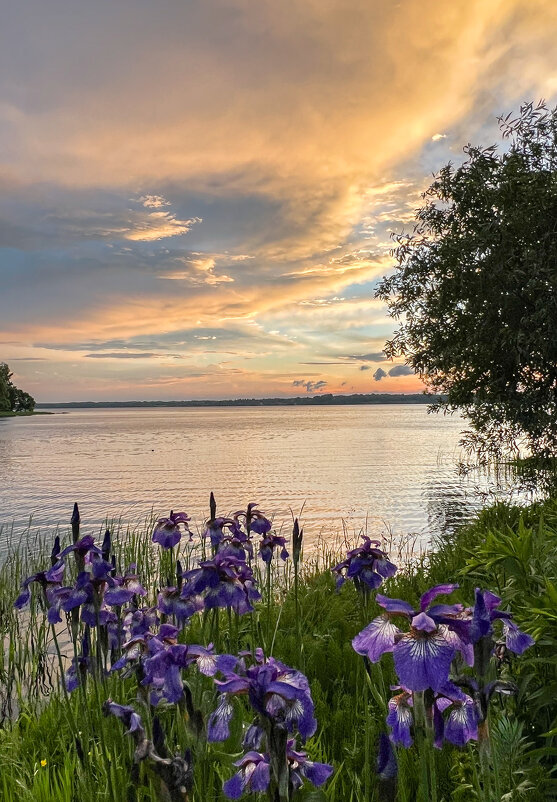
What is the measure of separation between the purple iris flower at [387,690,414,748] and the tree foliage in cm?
15066

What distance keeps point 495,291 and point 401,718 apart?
16634 mm

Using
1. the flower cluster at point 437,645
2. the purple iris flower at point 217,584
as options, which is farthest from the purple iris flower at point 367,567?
the flower cluster at point 437,645

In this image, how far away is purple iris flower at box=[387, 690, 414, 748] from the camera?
2.08 m

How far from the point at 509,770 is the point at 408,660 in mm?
2081

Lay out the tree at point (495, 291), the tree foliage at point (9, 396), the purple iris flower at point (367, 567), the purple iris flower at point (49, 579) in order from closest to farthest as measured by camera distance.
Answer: the purple iris flower at point (49, 579)
the purple iris flower at point (367, 567)
the tree at point (495, 291)
the tree foliage at point (9, 396)

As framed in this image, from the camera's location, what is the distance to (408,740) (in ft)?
6.81

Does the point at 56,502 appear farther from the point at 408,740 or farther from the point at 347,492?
the point at 408,740

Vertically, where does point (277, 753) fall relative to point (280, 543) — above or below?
above

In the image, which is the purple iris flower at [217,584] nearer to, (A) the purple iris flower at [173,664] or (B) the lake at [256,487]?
(A) the purple iris flower at [173,664]

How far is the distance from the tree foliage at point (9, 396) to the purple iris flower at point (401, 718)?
15066 cm

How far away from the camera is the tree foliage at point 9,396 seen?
141 m

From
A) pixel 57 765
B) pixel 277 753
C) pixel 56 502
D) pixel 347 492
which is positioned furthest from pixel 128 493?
pixel 277 753

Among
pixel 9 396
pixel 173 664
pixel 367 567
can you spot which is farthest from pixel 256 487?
pixel 9 396

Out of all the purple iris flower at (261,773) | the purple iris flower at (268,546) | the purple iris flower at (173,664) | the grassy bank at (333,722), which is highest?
the purple iris flower at (173,664)
